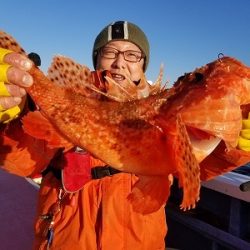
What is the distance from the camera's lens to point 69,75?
3.22 meters

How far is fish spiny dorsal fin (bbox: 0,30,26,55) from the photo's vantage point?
2.80m

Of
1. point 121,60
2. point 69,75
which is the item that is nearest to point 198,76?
point 69,75

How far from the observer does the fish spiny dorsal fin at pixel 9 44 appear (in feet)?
9.20

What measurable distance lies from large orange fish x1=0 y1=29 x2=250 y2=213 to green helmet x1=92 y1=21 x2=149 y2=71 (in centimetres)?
197

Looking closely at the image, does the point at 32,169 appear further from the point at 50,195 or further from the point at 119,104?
the point at 119,104

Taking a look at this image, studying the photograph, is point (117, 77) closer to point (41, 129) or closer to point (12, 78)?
point (41, 129)

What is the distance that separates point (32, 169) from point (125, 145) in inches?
42.5

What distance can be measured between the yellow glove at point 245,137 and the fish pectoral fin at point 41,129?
138 cm

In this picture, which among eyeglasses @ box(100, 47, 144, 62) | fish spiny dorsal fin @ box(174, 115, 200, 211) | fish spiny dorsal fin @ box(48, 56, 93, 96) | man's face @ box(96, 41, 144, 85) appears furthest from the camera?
eyeglasses @ box(100, 47, 144, 62)

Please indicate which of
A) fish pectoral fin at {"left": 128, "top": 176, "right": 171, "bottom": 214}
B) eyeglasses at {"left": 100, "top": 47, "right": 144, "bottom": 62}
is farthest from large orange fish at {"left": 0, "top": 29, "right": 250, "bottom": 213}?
eyeglasses at {"left": 100, "top": 47, "right": 144, "bottom": 62}

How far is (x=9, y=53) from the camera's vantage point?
2.54 meters

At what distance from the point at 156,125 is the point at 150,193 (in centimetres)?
51

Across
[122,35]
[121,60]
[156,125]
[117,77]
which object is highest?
[122,35]

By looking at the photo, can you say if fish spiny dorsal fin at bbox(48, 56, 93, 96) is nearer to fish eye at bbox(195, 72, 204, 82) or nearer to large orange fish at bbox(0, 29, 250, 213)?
large orange fish at bbox(0, 29, 250, 213)
